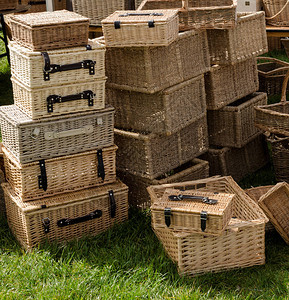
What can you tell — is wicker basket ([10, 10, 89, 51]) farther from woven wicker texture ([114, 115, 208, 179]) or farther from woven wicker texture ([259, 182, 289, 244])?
woven wicker texture ([259, 182, 289, 244])

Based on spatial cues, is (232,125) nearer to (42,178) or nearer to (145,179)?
(145,179)

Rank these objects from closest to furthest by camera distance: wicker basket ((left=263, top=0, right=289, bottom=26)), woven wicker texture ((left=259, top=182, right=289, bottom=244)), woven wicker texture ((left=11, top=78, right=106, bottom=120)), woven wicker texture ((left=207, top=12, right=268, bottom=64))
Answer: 1. woven wicker texture ((left=11, top=78, right=106, bottom=120))
2. woven wicker texture ((left=259, top=182, right=289, bottom=244))
3. woven wicker texture ((left=207, top=12, right=268, bottom=64))
4. wicker basket ((left=263, top=0, right=289, bottom=26))

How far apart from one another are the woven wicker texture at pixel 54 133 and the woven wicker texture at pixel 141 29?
51 centimetres

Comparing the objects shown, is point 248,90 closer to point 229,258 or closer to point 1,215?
point 229,258

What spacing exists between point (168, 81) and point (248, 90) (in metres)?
1.30

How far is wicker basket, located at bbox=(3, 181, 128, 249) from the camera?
4.04 m

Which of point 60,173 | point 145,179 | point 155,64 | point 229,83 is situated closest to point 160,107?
point 155,64

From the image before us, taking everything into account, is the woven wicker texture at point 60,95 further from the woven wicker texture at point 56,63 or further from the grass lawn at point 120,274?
the grass lawn at point 120,274

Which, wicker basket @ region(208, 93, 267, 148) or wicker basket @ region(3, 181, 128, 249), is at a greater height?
wicker basket @ region(208, 93, 267, 148)

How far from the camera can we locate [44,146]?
405cm

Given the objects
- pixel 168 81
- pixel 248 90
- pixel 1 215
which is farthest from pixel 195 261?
pixel 248 90

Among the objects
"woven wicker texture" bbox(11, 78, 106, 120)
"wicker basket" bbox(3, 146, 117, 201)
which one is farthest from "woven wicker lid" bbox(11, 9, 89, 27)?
"wicker basket" bbox(3, 146, 117, 201)

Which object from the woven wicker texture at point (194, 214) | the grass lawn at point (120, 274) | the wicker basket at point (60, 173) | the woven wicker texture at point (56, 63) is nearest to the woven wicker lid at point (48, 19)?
the woven wicker texture at point (56, 63)

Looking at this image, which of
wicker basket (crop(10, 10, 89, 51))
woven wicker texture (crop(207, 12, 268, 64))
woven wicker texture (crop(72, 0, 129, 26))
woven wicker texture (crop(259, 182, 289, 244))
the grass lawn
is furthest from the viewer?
woven wicker texture (crop(72, 0, 129, 26))
